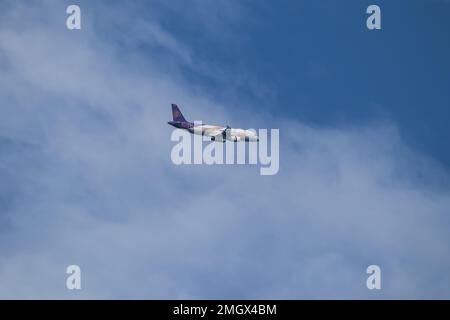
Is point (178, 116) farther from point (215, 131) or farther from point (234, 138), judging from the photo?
point (234, 138)

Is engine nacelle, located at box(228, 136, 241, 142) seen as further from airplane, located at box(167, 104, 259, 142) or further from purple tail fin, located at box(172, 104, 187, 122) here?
purple tail fin, located at box(172, 104, 187, 122)

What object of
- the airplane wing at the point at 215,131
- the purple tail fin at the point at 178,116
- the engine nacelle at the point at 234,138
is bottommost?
the engine nacelle at the point at 234,138

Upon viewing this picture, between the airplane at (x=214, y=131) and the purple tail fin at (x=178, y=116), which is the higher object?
the purple tail fin at (x=178, y=116)

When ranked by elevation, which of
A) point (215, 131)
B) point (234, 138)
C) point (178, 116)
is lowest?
point (234, 138)

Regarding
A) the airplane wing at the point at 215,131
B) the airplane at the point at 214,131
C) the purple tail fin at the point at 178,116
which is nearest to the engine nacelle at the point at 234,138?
the airplane at the point at 214,131

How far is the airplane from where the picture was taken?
136750mm

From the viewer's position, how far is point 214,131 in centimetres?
15250

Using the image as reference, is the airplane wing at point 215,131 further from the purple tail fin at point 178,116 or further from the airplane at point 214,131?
the purple tail fin at point 178,116

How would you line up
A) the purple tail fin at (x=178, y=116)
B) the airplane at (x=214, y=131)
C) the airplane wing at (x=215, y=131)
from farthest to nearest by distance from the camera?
the purple tail fin at (x=178, y=116) < the airplane wing at (x=215, y=131) < the airplane at (x=214, y=131)

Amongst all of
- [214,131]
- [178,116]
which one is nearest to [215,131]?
[214,131]

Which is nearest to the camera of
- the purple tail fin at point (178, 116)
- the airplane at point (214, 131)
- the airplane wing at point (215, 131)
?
the airplane at point (214, 131)

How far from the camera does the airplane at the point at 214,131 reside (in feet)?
449

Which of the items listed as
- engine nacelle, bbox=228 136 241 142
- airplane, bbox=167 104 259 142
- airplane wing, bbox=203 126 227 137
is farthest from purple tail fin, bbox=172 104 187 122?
engine nacelle, bbox=228 136 241 142
